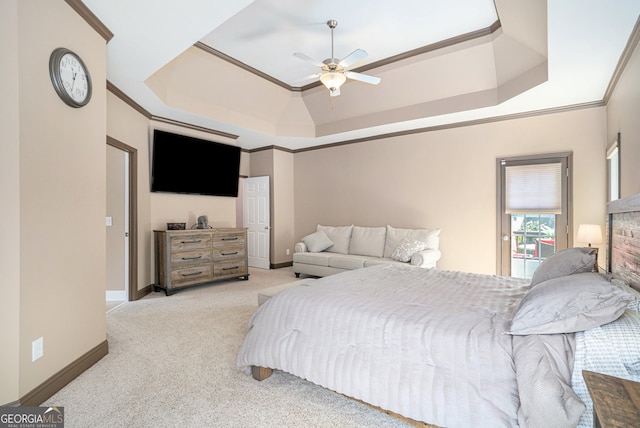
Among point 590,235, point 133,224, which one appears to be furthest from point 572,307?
point 133,224

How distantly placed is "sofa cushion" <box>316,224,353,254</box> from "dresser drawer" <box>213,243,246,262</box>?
157 centimetres

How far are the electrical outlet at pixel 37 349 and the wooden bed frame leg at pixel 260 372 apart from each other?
132 cm

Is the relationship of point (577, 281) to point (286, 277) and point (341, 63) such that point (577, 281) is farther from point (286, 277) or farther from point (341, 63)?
point (286, 277)

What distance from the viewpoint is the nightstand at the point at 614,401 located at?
2.47 feet

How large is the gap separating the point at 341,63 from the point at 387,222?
3182 mm

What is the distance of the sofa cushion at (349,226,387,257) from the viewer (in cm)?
536

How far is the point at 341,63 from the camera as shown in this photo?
10.7 feet

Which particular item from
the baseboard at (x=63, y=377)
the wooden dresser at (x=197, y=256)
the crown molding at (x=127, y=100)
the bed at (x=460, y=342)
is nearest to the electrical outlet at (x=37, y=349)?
the baseboard at (x=63, y=377)

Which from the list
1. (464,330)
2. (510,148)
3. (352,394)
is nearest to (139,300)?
(352,394)

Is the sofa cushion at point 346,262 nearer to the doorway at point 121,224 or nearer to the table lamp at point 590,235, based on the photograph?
the table lamp at point 590,235

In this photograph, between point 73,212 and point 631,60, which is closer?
point 73,212

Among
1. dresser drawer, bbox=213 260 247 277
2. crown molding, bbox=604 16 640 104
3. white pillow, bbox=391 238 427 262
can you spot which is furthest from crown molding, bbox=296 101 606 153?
dresser drawer, bbox=213 260 247 277

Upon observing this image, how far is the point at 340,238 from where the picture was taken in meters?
5.84

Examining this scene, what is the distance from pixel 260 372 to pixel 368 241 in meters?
3.59
